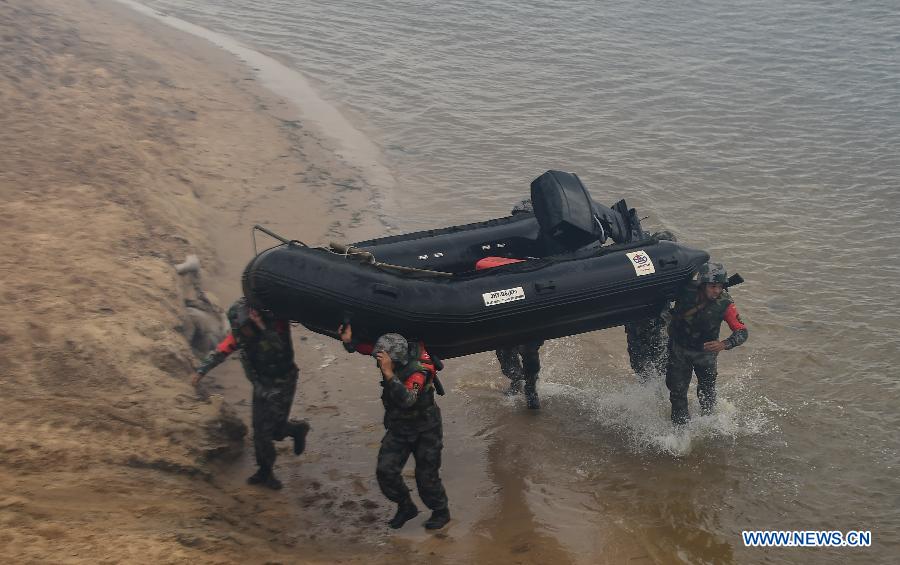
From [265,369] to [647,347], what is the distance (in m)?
3.71

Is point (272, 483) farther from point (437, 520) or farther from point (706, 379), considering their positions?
point (706, 379)

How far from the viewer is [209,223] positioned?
1030 centimetres

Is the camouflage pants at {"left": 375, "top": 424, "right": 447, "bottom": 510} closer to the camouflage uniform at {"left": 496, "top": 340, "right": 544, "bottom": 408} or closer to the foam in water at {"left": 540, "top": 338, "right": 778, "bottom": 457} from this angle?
the camouflage uniform at {"left": 496, "top": 340, "right": 544, "bottom": 408}

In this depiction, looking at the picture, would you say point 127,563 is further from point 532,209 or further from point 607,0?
point 607,0

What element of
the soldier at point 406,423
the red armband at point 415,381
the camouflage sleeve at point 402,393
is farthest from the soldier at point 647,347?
the camouflage sleeve at point 402,393

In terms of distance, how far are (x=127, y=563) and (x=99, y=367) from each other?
7.64 ft

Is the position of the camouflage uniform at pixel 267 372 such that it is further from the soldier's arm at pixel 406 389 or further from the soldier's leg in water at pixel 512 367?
the soldier's leg in water at pixel 512 367

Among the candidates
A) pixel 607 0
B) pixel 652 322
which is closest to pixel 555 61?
pixel 607 0

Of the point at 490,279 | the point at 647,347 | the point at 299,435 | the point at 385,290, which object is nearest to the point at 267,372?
the point at 299,435

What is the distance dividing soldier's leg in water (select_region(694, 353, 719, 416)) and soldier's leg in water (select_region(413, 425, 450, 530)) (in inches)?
107

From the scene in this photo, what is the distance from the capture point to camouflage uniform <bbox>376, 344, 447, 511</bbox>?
224 inches

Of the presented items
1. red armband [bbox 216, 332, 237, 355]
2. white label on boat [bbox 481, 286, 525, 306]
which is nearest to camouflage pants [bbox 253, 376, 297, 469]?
red armband [bbox 216, 332, 237, 355]

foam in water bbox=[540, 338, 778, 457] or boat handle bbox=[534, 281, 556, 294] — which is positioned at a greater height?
boat handle bbox=[534, 281, 556, 294]

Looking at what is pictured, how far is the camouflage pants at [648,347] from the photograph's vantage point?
26.0ft
